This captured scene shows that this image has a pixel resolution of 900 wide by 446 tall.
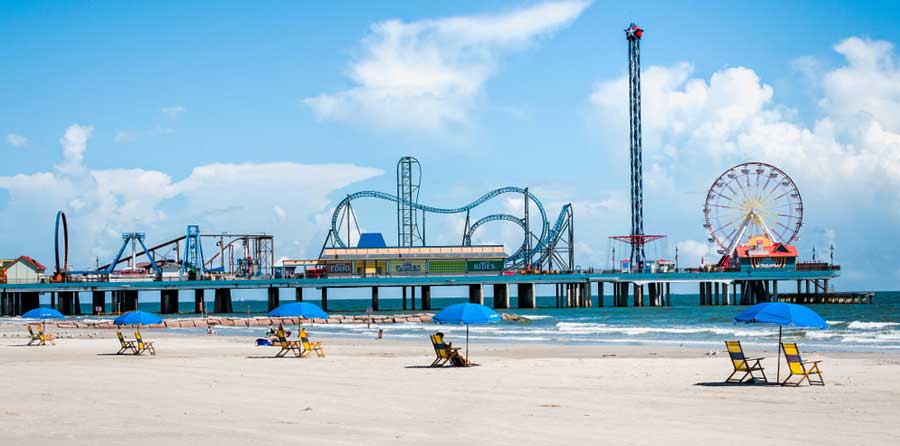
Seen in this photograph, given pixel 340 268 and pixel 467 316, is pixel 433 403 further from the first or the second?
pixel 340 268

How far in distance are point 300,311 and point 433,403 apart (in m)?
13.9

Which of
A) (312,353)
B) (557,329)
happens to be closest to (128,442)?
(312,353)

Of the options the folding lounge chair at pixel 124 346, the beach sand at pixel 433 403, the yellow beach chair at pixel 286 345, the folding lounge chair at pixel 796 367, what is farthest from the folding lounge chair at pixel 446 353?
the folding lounge chair at pixel 124 346

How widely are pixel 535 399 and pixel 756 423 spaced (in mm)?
3521

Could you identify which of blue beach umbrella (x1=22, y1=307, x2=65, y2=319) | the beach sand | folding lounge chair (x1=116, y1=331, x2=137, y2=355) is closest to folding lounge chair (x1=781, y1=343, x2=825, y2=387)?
the beach sand

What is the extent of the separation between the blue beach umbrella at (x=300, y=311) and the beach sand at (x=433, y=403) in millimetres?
3053

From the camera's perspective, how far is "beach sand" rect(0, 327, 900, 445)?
1030 cm

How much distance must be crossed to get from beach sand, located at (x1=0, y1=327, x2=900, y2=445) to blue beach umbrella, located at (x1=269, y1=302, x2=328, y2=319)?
3.05m

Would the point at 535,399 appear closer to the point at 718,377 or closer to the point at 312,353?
the point at 718,377

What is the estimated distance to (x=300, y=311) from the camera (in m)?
26.9

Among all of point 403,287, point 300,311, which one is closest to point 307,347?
point 300,311

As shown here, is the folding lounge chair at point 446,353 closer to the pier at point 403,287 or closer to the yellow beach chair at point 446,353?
the yellow beach chair at point 446,353

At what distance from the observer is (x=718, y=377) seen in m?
17.8

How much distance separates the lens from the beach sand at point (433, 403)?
33.8 feet
